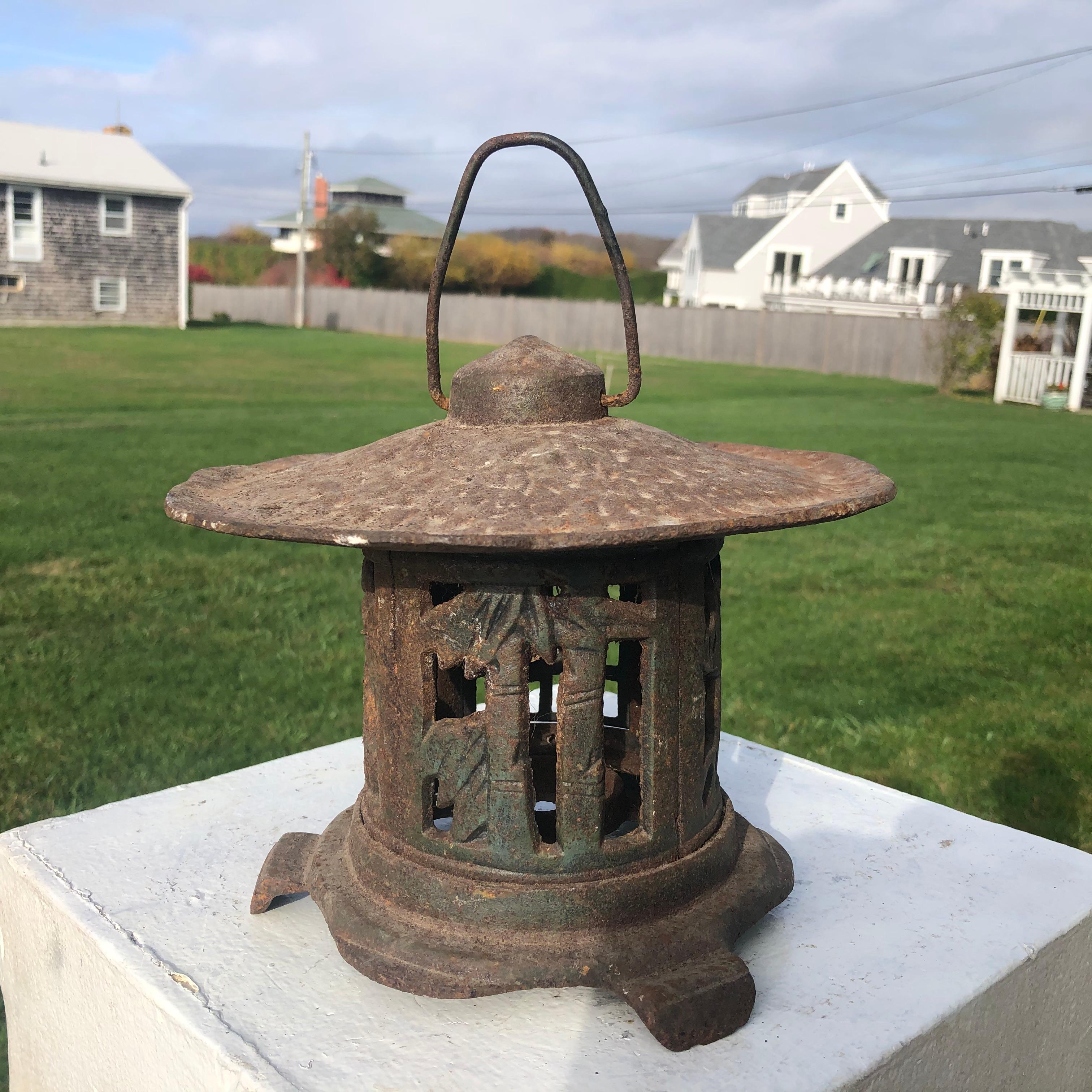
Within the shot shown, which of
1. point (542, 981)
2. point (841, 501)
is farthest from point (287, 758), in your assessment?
point (841, 501)

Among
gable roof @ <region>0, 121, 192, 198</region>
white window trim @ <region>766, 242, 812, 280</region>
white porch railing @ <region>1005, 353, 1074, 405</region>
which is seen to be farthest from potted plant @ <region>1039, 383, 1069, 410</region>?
white window trim @ <region>766, 242, 812, 280</region>

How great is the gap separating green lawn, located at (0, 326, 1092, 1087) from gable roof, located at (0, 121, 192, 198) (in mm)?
17862

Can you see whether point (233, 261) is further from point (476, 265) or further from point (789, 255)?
point (789, 255)

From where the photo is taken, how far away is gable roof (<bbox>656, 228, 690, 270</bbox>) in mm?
52625

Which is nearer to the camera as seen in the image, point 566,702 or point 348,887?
point 566,702

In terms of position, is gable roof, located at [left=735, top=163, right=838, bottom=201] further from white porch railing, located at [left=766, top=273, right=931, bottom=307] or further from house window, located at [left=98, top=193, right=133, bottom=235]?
house window, located at [left=98, top=193, right=133, bottom=235]

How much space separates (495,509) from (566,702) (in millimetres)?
417

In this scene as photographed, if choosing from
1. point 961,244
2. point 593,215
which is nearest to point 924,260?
point 961,244

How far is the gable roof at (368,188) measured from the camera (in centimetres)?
6309

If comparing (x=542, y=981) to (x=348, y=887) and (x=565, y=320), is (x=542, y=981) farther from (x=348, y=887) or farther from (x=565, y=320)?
(x=565, y=320)

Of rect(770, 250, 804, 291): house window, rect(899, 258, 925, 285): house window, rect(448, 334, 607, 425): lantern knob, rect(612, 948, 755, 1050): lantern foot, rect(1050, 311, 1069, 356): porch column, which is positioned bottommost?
rect(612, 948, 755, 1050): lantern foot

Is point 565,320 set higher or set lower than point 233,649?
higher

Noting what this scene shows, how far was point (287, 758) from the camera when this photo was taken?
125 inches

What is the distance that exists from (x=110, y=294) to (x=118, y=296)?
0.21m
